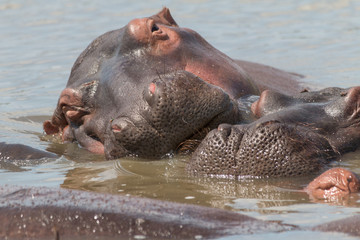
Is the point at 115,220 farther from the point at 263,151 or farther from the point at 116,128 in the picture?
the point at 116,128

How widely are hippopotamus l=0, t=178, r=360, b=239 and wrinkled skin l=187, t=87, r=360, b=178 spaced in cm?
106

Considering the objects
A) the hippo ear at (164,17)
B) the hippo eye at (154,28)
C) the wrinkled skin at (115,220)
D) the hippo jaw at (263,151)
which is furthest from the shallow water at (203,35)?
the hippo ear at (164,17)

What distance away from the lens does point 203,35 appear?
14.6 meters

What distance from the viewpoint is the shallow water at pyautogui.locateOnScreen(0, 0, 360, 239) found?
4.64 meters

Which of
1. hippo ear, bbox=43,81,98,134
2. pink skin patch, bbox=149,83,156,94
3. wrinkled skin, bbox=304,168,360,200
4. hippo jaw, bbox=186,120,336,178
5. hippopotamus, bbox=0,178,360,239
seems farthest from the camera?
hippo ear, bbox=43,81,98,134

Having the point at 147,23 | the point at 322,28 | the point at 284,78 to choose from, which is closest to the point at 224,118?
the point at 147,23

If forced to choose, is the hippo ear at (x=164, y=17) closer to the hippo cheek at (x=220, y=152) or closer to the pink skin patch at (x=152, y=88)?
the pink skin patch at (x=152, y=88)

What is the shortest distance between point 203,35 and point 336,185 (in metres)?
10.4

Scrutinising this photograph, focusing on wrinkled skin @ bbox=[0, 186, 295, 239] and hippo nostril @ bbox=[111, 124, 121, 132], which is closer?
wrinkled skin @ bbox=[0, 186, 295, 239]

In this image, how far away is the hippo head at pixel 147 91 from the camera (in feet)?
17.3

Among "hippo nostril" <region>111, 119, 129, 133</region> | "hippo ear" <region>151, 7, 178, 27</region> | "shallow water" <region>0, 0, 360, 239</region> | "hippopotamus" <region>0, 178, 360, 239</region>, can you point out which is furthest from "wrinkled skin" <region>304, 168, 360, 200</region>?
"hippo ear" <region>151, 7, 178, 27</region>

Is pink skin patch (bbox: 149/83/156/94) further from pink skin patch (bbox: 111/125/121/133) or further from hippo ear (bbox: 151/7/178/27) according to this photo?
hippo ear (bbox: 151/7/178/27)

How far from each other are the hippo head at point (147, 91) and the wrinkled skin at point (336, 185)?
1091mm

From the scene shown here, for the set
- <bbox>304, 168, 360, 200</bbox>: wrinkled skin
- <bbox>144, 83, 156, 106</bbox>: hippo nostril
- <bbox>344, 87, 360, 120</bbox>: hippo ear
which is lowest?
<bbox>304, 168, 360, 200</bbox>: wrinkled skin
